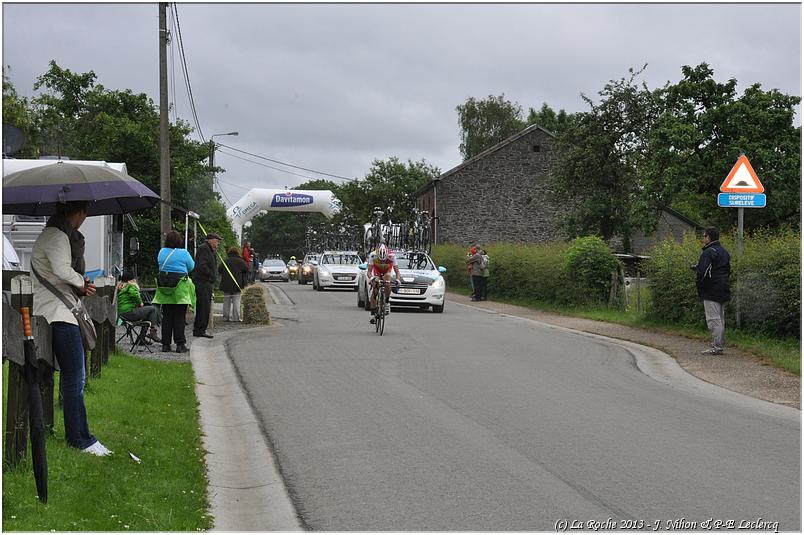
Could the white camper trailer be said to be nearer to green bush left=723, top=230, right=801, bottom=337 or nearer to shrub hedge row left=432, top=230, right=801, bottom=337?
shrub hedge row left=432, top=230, right=801, bottom=337

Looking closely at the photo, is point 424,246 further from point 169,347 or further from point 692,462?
point 692,462

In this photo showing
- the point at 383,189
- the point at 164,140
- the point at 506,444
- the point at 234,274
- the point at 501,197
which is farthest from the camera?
the point at 383,189

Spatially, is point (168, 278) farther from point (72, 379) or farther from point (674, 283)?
point (674, 283)

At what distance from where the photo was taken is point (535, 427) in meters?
8.82

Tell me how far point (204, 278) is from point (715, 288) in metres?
8.30

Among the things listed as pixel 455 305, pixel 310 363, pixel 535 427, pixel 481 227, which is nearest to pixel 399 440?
pixel 535 427

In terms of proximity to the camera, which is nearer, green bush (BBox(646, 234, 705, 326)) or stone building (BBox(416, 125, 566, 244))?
green bush (BBox(646, 234, 705, 326))

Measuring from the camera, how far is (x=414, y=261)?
28.7m

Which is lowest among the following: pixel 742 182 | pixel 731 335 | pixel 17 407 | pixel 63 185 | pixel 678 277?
pixel 731 335

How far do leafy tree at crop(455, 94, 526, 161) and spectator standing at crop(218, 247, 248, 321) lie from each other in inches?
2469

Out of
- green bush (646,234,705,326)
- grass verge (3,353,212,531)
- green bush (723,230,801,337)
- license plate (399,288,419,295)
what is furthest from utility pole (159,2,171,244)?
grass verge (3,353,212,531)

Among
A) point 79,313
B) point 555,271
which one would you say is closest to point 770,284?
point 79,313

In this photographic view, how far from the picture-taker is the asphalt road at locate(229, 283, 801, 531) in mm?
5980

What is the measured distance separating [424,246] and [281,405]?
3545cm
